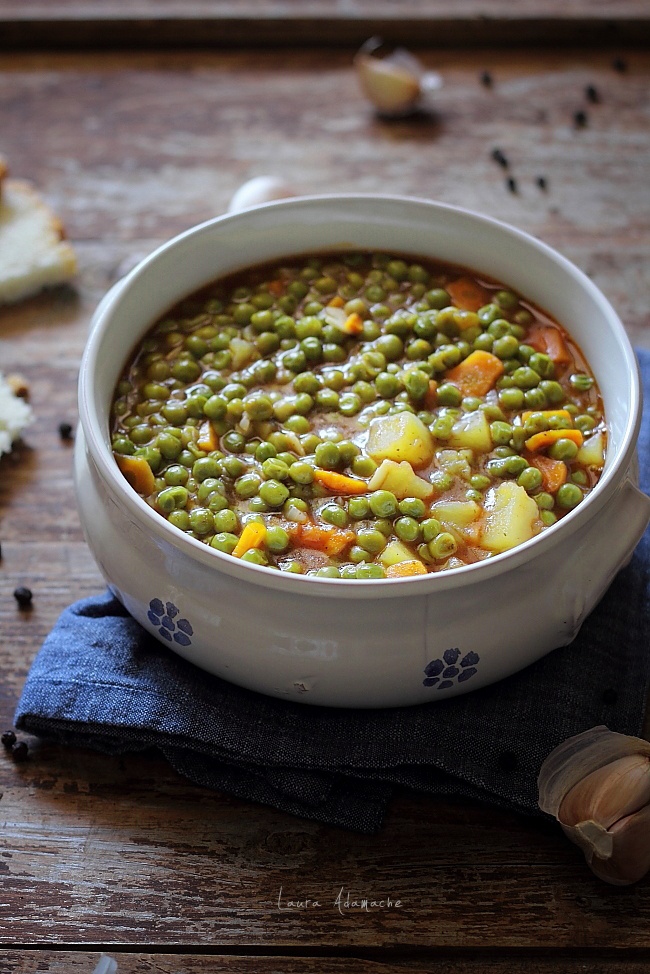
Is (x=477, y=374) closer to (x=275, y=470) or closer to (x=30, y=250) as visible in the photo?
(x=275, y=470)

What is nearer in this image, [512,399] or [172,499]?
[172,499]

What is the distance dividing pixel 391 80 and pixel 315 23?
0.71 metres

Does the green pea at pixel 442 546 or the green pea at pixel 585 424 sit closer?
the green pea at pixel 442 546

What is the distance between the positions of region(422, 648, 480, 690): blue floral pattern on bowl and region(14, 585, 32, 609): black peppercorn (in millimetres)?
1184

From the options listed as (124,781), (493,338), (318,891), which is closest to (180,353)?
(493,338)

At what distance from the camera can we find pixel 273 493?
2570 millimetres

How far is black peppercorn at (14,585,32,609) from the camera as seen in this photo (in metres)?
2.88

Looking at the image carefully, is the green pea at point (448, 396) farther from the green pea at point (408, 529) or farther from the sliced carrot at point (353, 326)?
the green pea at point (408, 529)

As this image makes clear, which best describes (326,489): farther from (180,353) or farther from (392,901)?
(392,901)

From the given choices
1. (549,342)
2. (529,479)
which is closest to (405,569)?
(529,479)

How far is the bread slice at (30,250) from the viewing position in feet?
12.2

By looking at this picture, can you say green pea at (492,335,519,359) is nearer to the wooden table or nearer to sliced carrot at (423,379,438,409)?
sliced carrot at (423,379,438,409)

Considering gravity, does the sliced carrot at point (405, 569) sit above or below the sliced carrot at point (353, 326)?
below

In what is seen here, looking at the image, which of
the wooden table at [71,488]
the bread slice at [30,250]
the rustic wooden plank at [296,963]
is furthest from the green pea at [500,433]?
the bread slice at [30,250]
